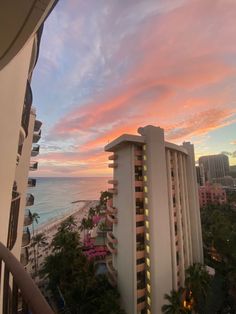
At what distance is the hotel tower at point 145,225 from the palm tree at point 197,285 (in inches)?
37.1

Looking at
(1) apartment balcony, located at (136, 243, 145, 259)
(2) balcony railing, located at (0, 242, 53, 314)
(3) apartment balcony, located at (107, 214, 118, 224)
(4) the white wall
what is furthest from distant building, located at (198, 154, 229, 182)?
(2) balcony railing, located at (0, 242, 53, 314)

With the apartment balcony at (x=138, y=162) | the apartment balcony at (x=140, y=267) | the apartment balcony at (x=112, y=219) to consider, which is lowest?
the apartment balcony at (x=140, y=267)

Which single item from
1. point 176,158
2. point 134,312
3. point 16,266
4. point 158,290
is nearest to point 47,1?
point 16,266

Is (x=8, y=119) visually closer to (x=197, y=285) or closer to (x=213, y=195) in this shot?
(x=197, y=285)


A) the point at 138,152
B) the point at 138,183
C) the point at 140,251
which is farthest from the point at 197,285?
the point at 138,152

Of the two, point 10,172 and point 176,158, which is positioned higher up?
point 176,158

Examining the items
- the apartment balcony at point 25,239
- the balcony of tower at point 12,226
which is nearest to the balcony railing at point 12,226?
the balcony of tower at point 12,226

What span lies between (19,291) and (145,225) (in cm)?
1650

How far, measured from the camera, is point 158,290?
15125 mm

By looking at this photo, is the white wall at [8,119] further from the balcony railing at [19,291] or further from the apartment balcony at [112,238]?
the apartment balcony at [112,238]

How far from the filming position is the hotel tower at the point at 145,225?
1561cm

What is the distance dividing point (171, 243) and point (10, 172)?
53.7 ft

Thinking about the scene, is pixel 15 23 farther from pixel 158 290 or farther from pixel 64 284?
pixel 64 284

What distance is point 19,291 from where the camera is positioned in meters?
0.93
